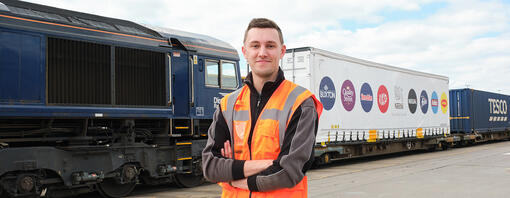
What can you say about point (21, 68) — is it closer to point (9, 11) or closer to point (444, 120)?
point (9, 11)

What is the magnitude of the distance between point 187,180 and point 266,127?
887 centimetres

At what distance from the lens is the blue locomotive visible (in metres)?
7.75

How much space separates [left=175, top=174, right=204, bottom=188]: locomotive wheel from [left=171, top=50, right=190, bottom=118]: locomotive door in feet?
4.98

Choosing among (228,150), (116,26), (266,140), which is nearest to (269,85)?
(266,140)

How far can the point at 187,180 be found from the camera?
427 inches

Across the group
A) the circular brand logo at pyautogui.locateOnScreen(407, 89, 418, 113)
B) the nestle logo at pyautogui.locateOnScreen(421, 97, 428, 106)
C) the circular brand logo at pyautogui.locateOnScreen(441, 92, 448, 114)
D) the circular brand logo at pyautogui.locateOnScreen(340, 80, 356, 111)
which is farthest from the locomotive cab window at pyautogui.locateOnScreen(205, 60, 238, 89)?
the circular brand logo at pyautogui.locateOnScreen(441, 92, 448, 114)

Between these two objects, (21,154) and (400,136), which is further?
(400,136)

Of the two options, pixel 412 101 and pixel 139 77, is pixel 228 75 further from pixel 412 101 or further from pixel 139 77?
pixel 412 101

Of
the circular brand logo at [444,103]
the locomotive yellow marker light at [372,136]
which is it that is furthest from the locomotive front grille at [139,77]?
the circular brand logo at [444,103]

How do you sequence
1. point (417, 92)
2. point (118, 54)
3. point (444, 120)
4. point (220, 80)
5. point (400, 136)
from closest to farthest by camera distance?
point (118, 54) < point (220, 80) < point (400, 136) < point (417, 92) < point (444, 120)

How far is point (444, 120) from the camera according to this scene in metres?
22.5

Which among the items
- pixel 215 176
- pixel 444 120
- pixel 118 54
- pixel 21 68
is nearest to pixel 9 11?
pixel 21 68

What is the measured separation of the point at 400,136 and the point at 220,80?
10.0m

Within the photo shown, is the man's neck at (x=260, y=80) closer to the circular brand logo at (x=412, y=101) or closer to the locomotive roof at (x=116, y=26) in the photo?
the locomotive roof at (x=116, y=26)
